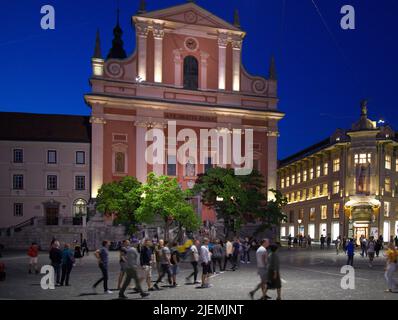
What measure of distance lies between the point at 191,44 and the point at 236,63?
217 inches

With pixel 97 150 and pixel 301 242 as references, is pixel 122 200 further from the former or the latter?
pixel 301 242

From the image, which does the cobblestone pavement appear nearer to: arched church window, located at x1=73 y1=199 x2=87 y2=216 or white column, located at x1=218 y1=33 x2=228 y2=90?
arched church window, located at x1=73 y1=199 x2=87 y2=216

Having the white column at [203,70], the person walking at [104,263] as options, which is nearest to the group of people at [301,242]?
the white column at [203,70]

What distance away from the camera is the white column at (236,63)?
169 ft

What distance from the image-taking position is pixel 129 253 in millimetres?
14906

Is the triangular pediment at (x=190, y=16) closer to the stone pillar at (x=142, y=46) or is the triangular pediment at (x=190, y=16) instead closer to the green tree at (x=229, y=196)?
the stone pillar at (x=142, y=46)

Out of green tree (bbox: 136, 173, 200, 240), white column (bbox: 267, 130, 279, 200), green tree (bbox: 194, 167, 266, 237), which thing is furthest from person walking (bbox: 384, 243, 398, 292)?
white column (bbox: 267, 130, 279, 200)

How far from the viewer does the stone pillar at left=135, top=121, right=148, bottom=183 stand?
4762 centimetres

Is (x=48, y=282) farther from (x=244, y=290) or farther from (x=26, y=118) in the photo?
(x=26, y=118)

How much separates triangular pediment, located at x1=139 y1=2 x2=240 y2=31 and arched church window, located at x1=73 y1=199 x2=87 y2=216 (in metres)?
20.8

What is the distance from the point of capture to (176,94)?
49500 mm

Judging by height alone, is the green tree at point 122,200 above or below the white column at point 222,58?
below

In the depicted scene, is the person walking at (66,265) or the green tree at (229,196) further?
the green tree at (229,196)

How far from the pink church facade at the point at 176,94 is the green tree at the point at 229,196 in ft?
17.2
